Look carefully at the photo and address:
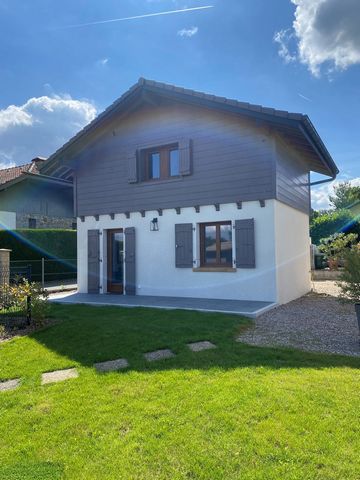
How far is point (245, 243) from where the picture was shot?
8.76m

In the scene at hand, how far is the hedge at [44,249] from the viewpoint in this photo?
14.7 m

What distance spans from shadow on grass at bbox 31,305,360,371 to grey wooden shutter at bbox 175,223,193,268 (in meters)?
2.32

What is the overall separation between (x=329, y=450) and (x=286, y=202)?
7.97m

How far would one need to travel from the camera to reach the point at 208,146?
9.51m

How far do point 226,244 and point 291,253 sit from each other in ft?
7.23

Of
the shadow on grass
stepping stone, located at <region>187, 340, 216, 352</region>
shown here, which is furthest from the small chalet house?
stepping stone, located at <region>187, 340, 216, 352</region>

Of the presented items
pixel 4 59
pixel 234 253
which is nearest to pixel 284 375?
pixel 234 253

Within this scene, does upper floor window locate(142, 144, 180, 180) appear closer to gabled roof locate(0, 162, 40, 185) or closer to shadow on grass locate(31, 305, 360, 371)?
shadow on grass locate(31, 305, 360, 371)

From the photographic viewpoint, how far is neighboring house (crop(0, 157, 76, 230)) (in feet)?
58.7

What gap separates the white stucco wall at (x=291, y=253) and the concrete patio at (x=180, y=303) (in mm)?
1183

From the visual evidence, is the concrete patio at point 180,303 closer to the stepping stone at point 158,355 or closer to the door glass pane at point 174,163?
the stepping stone at point 158,355

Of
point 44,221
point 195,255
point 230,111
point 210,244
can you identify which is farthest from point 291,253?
point 44,221

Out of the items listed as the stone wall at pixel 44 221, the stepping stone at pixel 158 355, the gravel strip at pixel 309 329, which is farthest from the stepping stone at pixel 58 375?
the stone wall at pixel 44 221

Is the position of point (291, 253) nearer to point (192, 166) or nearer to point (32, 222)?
point (192, 166)
